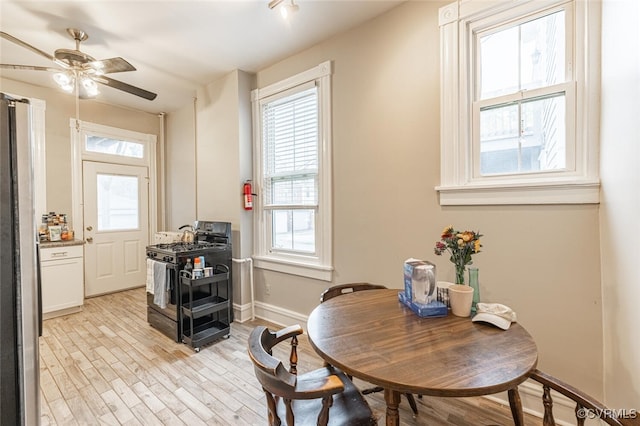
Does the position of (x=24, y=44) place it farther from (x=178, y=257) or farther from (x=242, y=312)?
(x=242, y=312)

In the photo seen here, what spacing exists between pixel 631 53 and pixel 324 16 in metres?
2.03

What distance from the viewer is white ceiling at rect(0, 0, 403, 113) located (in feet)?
7.25

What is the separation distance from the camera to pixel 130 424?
1679 millimetres

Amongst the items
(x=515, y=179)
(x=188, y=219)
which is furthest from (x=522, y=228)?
(x=188, y=219)

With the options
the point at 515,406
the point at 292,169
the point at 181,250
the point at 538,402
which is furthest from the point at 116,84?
the point at 538,402

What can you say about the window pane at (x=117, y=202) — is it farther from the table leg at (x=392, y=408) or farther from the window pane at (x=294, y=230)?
the table leg at (x=392, y=408)

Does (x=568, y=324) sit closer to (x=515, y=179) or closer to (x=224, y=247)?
(x=515, y=179)

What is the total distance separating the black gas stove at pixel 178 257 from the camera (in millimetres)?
2689

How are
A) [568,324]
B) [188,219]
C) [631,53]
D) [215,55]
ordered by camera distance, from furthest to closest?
1. [188,219]
2. [215,55]
3. [568,324]
4. [631,53]

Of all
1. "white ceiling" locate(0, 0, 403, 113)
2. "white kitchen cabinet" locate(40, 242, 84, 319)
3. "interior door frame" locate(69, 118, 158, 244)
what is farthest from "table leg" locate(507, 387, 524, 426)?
"interior door frame" locate(69, 118, 158, 244)

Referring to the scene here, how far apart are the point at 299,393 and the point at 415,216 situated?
5.31 feet

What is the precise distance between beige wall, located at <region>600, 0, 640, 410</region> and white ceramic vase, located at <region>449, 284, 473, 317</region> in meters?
0.68

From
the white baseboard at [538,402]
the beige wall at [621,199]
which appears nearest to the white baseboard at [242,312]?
the white baseboard at [538,402]

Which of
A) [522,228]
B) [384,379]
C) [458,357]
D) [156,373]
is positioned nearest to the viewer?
[384,379]
